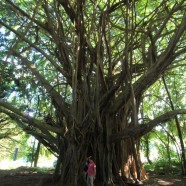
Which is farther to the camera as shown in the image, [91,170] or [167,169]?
[167,169]

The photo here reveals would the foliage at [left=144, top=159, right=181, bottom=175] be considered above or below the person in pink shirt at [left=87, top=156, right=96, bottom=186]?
above

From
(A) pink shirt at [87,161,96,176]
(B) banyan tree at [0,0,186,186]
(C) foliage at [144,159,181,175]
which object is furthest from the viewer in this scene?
(C) foliage at [144,159,181,175]

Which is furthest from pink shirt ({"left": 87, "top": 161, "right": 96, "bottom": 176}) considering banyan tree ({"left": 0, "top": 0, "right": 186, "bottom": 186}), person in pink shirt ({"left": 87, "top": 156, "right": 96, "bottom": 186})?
banyan tree ({"left": 0, "top": 0, "right": 186, "bottom": 186})

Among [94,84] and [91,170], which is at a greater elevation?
[94,84]

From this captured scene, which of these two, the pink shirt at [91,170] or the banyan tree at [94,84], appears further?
the pink shirt at [91,170]

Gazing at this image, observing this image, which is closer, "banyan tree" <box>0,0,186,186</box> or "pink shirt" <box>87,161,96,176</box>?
"banyan tree" <box>0,0,186,186</box>

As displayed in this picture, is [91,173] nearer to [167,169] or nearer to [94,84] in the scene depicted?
[94,84]

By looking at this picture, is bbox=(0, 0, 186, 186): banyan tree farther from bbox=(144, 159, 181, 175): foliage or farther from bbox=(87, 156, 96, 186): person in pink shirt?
bbox=(144, 159, 181, 175): foliage

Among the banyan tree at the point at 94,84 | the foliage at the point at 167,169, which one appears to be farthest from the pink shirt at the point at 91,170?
the foliage at the point at 167,169

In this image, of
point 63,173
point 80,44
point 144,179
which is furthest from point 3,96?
point 144,179

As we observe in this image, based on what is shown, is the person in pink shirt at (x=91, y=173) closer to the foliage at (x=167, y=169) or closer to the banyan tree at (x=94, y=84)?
the banyan tree at (x=94, y=84)

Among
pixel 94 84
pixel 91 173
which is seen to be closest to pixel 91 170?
pixel 91 173

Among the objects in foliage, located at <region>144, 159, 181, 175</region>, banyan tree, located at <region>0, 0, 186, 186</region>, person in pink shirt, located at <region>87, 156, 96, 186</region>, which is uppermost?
banyan tree, located at <region>0, 0, 186, 186</region>

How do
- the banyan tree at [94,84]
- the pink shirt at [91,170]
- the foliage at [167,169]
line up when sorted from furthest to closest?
the foliage at [167,169], the pink shirt at [91,170], the banyan tree at [94,84]
